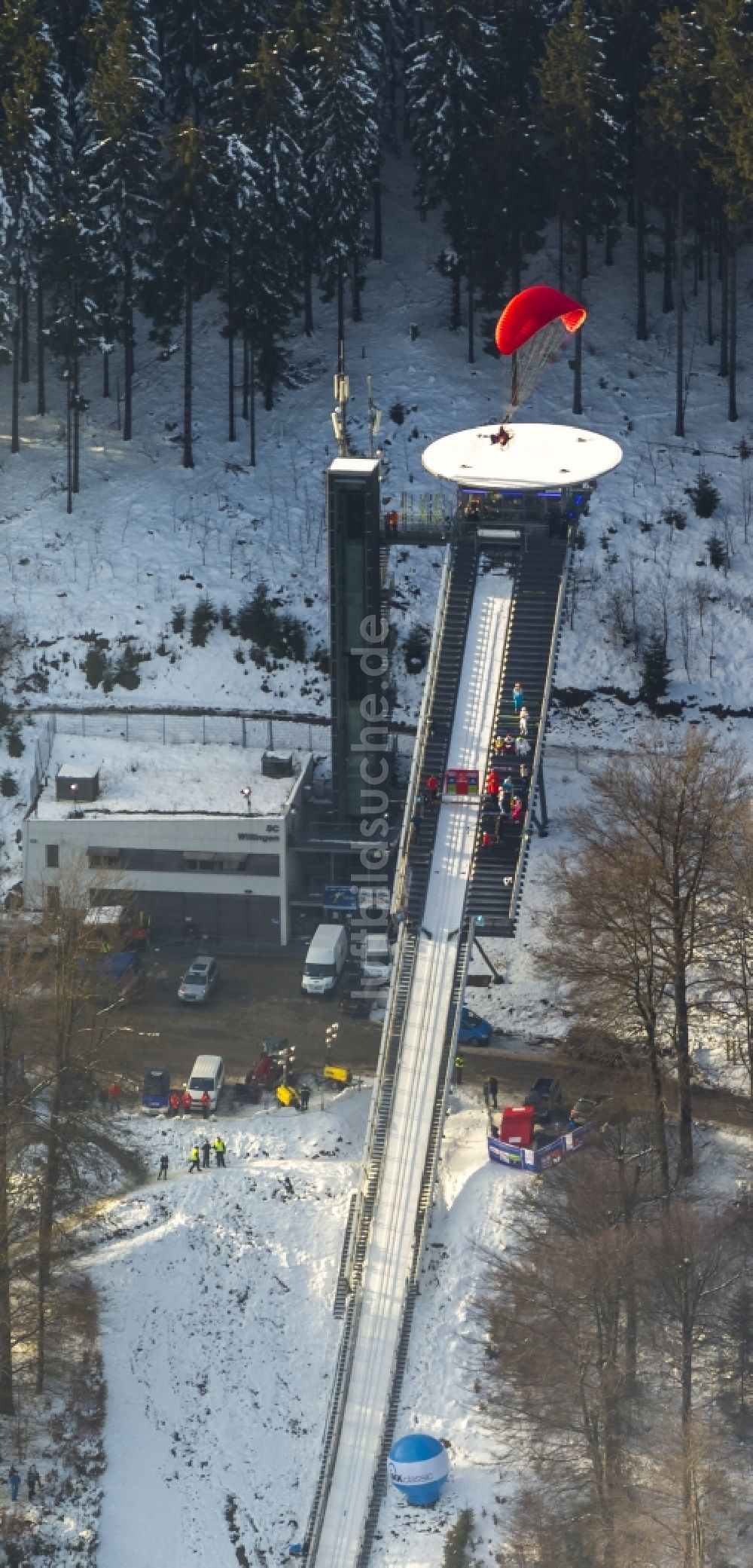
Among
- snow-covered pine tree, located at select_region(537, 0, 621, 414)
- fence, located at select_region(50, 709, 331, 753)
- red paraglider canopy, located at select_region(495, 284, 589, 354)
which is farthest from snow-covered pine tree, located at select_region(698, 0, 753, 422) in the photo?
fence, located at select_region(50, 709, 331, 753)

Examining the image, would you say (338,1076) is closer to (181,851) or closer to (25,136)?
(181,851)

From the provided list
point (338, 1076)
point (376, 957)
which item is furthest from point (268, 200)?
point (338, 1076)

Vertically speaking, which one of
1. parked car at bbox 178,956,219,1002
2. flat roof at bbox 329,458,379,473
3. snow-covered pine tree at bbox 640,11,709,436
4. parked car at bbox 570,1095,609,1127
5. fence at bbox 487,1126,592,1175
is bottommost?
parked car at bbox 178,956,219,1002

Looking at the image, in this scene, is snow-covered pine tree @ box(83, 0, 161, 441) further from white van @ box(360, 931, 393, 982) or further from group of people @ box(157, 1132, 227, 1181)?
group of people @ box(157, 1132, 227, 1181)

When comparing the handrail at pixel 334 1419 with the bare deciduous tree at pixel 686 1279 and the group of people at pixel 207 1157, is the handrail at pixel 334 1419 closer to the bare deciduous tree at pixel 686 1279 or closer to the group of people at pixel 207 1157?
the group of people at pixel 207 1157

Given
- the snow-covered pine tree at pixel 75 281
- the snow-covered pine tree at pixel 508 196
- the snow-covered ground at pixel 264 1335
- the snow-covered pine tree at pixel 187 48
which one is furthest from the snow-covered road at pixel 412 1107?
the snow-covered pine tree at pixel 187 48

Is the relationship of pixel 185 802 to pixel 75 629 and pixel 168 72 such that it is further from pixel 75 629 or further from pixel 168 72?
pixel 168 72

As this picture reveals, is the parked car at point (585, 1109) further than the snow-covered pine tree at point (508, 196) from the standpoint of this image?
No
